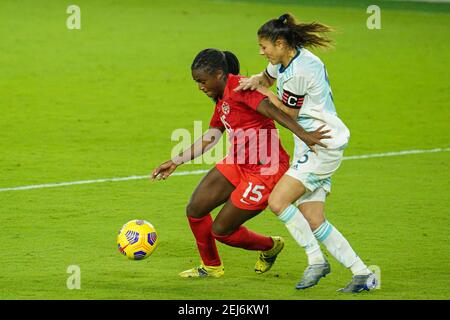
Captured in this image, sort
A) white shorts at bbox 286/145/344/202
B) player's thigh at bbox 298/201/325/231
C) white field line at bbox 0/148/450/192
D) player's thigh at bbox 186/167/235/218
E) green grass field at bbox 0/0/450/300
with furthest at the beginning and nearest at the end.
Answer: white field line at bbox 0/148/450/192 < green grass field at bbox 0/0/450/300 < player's thigh at bbox 186/167/235/218 < player's thigh at bbox 298/201/325/231 < white shorts at bbox 286/145/344/202

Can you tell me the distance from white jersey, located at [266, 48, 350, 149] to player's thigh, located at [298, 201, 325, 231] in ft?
1.56

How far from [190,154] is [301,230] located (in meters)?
1.24

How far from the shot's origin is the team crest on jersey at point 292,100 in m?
7.92

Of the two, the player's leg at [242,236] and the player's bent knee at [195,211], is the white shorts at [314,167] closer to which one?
the player's leg at [242,236]

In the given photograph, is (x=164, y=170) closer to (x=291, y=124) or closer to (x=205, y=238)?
(x=205, y=238)

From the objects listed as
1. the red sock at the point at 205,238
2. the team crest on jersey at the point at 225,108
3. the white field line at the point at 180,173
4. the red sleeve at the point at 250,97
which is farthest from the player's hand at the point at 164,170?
the white field line at the point at 180,173

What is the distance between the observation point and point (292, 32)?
26.3ft

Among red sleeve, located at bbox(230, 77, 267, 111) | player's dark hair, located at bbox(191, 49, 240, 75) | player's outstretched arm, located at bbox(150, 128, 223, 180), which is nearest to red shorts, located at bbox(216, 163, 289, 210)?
player's outstretched arm, located at bbox(150, 128, 223, 180)

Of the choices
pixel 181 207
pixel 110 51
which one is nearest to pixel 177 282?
pixel 181 207

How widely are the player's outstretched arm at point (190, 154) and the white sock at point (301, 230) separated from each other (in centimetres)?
105

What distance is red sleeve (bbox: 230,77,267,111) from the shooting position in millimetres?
7996

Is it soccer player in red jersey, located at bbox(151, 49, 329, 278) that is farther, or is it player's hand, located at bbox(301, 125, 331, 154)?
soccer player in red jersey, located at bbox(151, 49, 329, 278)

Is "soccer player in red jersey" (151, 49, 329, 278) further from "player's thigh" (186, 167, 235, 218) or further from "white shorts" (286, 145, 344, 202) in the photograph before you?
"white shorts" (286, 145, 344, 202)

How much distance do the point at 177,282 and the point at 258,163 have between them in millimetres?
1137
